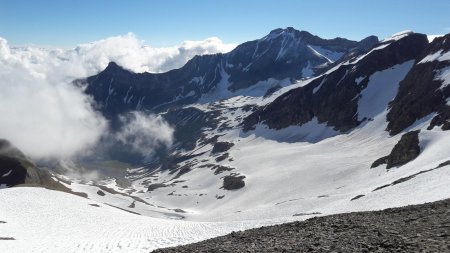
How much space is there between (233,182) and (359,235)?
119 m

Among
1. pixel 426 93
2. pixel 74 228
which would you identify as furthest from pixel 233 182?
pixel 74 228

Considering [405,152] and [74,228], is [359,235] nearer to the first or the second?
[74,228]

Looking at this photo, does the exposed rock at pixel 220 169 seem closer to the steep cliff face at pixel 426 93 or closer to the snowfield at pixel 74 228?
the steep cliff face at pixel 426 93

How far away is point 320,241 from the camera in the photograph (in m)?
19.4

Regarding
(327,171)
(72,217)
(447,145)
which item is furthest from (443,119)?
(72,217)

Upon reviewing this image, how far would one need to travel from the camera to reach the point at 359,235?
1914 centimetres

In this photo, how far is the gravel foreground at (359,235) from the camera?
16.5 metres

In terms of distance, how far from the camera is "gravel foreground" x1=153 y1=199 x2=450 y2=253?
16.5 metres

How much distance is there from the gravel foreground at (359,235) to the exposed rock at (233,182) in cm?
10633

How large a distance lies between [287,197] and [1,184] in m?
82.1

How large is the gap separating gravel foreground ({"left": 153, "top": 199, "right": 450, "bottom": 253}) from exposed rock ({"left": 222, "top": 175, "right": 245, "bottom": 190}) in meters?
106

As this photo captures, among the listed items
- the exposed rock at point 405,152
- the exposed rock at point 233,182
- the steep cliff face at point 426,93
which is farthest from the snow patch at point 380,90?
the exposed rock at point 405,152

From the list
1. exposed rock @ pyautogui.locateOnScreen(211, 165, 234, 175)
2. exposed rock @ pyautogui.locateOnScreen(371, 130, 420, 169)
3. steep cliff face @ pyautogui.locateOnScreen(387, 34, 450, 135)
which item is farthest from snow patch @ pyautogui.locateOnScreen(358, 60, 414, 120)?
exposed rock @ pyautogui.locateOnScreen(371, 130, 420, 169)

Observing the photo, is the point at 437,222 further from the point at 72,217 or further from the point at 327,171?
the point at 327,171
